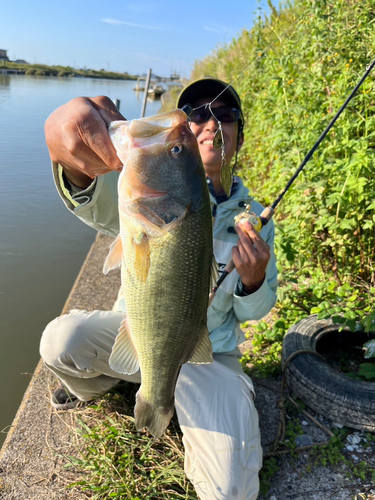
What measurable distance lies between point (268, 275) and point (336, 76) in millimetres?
2911

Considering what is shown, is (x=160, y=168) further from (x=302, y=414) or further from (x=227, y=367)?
(x=302, y=414)

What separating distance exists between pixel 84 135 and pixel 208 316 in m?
1.58

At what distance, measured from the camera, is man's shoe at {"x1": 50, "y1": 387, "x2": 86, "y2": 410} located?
301 cm

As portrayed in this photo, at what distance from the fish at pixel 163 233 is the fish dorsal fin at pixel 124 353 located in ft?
0.29

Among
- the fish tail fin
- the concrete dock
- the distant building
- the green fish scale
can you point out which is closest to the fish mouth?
the green fish scale

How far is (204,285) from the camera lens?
1703 mm

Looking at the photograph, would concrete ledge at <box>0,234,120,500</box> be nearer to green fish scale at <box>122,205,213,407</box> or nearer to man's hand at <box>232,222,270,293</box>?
green fish scale at <box>122,205,213,407</box>

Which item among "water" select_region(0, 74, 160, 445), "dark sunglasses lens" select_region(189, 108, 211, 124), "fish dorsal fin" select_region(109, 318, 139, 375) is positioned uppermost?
"dark sunglasses lens" select_region(189, 108, 211, 124)

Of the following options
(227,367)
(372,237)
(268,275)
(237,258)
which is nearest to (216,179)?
(268,275)

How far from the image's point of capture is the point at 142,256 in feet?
5.26

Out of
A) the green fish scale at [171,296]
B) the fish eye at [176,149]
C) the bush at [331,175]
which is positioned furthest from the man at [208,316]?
the bush at [331,175]

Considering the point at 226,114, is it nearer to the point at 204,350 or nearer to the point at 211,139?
the point at 211,139

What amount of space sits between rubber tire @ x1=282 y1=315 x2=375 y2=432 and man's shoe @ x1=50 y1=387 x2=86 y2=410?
1755 millimetres

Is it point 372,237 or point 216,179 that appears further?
point 372,237
